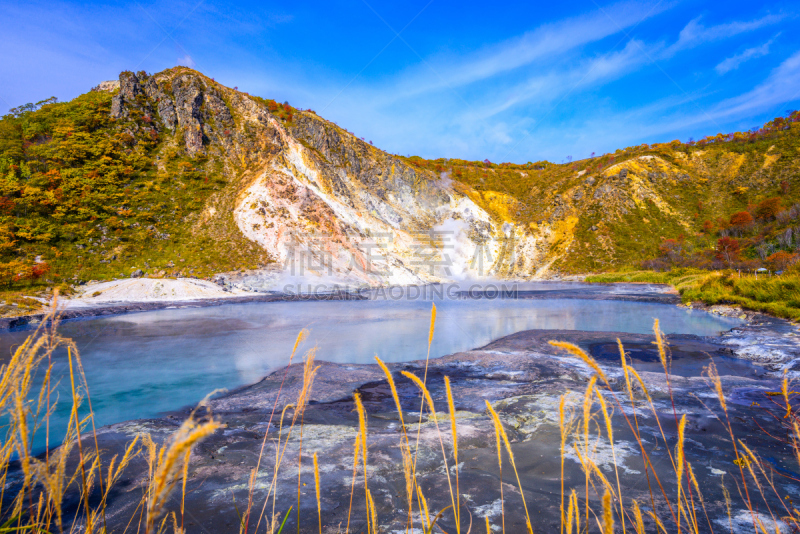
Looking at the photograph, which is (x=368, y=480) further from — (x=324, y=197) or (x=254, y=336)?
(x=324, y=197)

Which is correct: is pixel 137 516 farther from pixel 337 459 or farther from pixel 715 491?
pixel 715 491

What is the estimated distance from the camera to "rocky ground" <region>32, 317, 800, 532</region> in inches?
114

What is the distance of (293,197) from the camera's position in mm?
33875

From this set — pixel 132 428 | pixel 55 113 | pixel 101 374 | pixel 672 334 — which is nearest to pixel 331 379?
pixel 132 428

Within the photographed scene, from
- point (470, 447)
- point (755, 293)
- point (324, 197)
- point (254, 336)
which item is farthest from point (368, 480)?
point (324, 197)

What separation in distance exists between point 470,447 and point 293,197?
107 feet

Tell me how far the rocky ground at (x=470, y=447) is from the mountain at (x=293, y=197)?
74.8 feet

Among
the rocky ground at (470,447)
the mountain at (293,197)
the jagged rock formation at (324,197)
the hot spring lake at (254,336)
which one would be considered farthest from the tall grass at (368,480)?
the jagged rock formation at (324,197)

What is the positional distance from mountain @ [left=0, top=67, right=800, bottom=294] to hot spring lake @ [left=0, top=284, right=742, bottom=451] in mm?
A: 11244

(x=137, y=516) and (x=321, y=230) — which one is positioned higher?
(x=321, y=230)

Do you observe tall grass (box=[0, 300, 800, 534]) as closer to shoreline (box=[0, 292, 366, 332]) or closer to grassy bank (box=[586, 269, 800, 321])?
grassy bank (box=[586, 269, 800, 321])

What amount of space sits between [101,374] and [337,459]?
7.18 metres

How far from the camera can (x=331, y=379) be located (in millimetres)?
7133

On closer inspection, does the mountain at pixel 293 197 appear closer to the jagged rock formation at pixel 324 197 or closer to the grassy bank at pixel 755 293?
the jagged rock formation at pixel 324 197
